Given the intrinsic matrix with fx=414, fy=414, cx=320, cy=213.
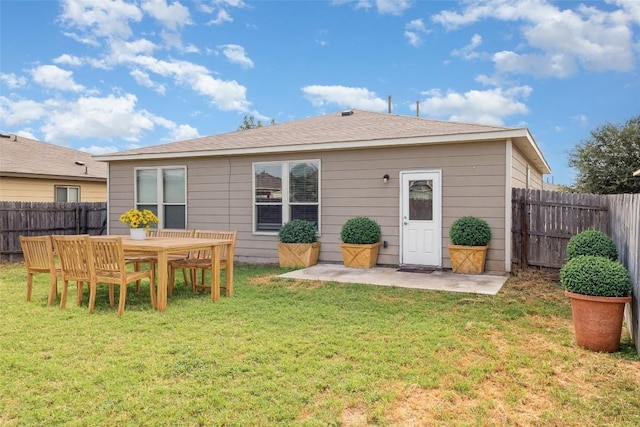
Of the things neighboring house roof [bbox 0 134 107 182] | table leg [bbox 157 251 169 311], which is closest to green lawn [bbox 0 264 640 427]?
table leg [bbox 157 251 169 311]

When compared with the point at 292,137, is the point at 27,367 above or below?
below

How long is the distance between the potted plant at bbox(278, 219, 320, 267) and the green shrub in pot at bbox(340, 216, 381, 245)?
70 centimetres

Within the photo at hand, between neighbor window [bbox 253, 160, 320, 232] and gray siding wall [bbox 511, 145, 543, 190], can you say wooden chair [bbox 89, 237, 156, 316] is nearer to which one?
neighbor window [bbox 253, 160, 320, 232]

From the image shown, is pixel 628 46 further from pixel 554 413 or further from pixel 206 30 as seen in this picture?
pixel 554 413

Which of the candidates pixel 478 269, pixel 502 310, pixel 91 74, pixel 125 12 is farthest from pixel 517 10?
pixel 91 74

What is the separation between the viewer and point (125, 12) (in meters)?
10.8

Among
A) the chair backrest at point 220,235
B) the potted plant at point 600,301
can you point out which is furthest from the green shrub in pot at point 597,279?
the chair backrest at point 220,235

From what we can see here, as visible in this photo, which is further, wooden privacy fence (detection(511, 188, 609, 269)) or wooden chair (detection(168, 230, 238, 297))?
wooden privacy fence (detection(511, 188, 609, 269))

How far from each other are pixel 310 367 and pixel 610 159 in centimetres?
1902

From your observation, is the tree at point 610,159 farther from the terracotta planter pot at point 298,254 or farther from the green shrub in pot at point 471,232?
the terracotta planter pot at point 298,254

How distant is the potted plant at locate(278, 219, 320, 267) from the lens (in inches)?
332

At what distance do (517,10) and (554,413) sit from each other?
34.9ft

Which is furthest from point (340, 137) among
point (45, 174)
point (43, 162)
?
point (43, 162)

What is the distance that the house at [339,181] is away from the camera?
7.47m
